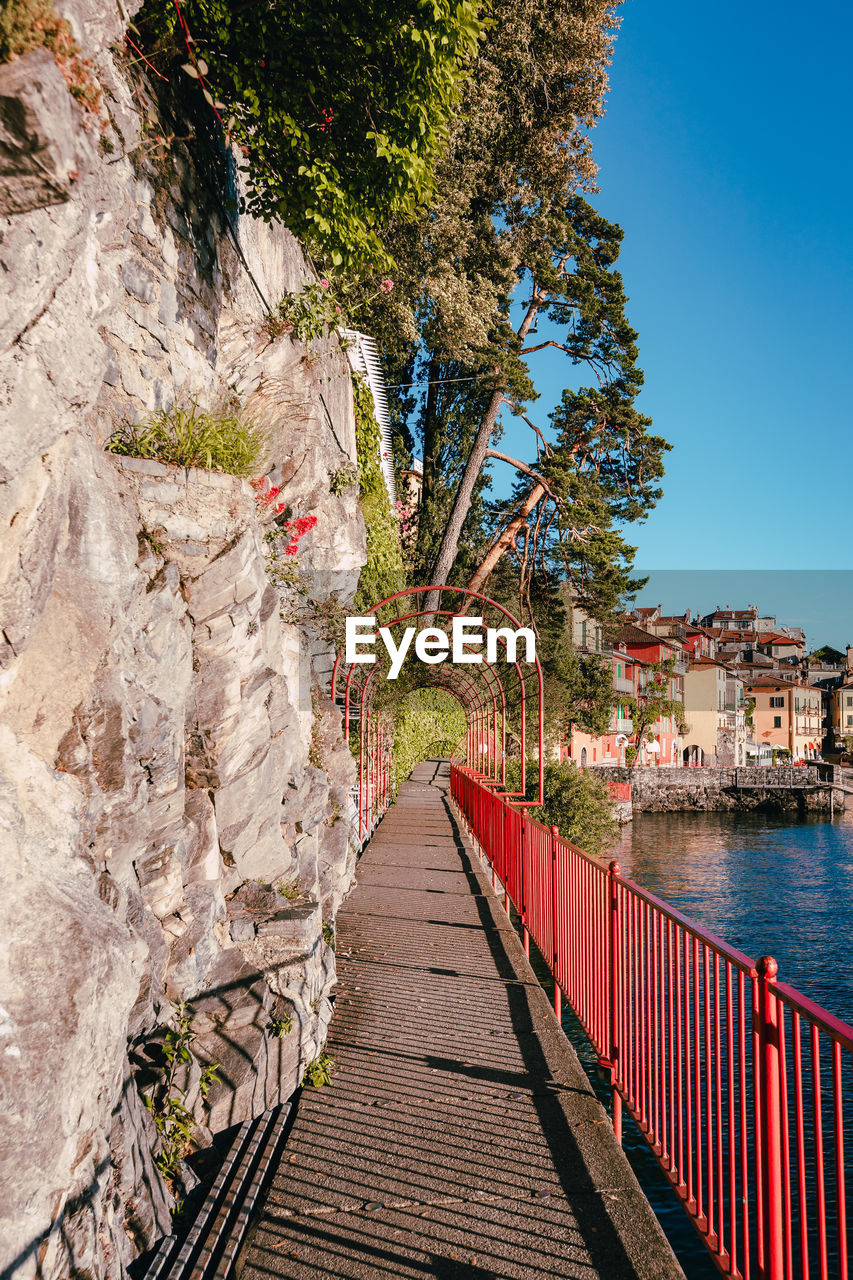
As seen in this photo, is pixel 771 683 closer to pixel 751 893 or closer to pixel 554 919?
pixel 751 893

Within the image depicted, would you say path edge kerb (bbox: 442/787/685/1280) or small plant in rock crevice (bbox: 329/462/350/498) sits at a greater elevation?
small plant in rock crevice (bbox: 329/462/350/498)

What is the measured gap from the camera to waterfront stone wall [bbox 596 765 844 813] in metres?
54.2

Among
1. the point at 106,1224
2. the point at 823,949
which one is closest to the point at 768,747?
the point at 823,949

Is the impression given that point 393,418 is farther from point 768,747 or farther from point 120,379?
point 768,747

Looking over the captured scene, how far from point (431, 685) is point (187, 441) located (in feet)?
57.3

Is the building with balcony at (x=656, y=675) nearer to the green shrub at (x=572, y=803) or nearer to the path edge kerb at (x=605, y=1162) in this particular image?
Answer: the green shrub at (x=572, y=803)

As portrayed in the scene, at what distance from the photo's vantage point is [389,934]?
827 centimetres

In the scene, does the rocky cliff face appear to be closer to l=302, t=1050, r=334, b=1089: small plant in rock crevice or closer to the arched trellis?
l=302, t=1050, r=334, b=1089: small plant in rock crevice

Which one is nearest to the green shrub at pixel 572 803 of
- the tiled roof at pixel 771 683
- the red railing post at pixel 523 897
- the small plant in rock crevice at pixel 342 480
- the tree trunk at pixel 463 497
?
the tree trunk at pixel 463 497

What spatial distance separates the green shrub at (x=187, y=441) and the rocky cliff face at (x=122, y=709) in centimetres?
15

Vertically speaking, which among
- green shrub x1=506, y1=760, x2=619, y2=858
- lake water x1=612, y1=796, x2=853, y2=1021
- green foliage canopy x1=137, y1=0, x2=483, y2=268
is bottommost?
lake water x1=612, y1=796, x2=853, y2=1021

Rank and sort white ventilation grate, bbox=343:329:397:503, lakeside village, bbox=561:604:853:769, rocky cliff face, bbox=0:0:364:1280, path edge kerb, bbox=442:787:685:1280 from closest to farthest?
rocky cliff face, bbox=0:0:364:1280, path edge kerb, bbox=442:787:685:1280, white ventilation grate, bbox=343:329:397:503, lakeside village, bbox=561:604:853:769

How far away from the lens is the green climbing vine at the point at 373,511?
1389 cm

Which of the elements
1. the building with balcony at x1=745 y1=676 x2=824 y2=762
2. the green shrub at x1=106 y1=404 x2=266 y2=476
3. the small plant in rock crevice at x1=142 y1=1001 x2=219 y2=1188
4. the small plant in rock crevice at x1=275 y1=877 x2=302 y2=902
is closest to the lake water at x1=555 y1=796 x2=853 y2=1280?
the small plant in rock crevice at x1=275 y1=877 x2=302 y2=902
